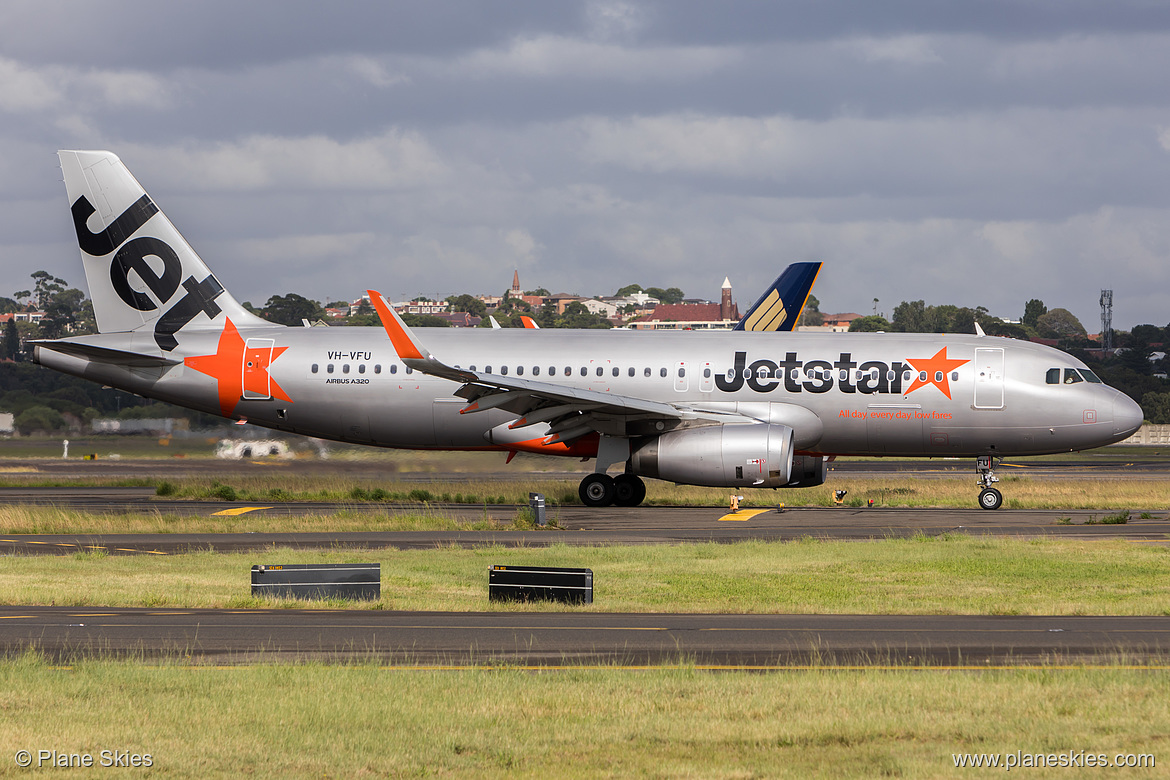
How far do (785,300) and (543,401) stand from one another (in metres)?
16.8

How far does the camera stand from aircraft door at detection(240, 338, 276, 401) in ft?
111

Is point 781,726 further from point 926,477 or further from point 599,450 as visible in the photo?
point 926,477

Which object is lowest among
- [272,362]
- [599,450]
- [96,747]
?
[96,747]

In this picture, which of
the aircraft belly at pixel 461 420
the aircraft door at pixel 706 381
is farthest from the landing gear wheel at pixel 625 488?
the aircraft belly at pixel 461 420

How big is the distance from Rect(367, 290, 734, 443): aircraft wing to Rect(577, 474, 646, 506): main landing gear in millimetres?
1520

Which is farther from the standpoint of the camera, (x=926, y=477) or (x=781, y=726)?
(x=926, y=477)

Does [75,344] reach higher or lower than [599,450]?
higher

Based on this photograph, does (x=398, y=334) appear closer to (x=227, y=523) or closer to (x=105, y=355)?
(x=227, y=523)

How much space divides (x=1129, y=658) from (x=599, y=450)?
66.6 ft

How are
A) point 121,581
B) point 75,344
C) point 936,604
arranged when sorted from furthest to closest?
1. point 75,344
2. point 121,581
3. point 936,604

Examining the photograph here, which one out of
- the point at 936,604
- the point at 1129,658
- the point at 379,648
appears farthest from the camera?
the point at 936,604

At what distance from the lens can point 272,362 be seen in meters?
33.8

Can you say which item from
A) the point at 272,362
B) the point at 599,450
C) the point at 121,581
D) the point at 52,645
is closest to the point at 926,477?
the point at 599,450

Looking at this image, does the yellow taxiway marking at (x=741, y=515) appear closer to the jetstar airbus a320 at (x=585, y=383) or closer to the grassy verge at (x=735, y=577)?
the jetstar airbus a320 at (x=585, y=383)
